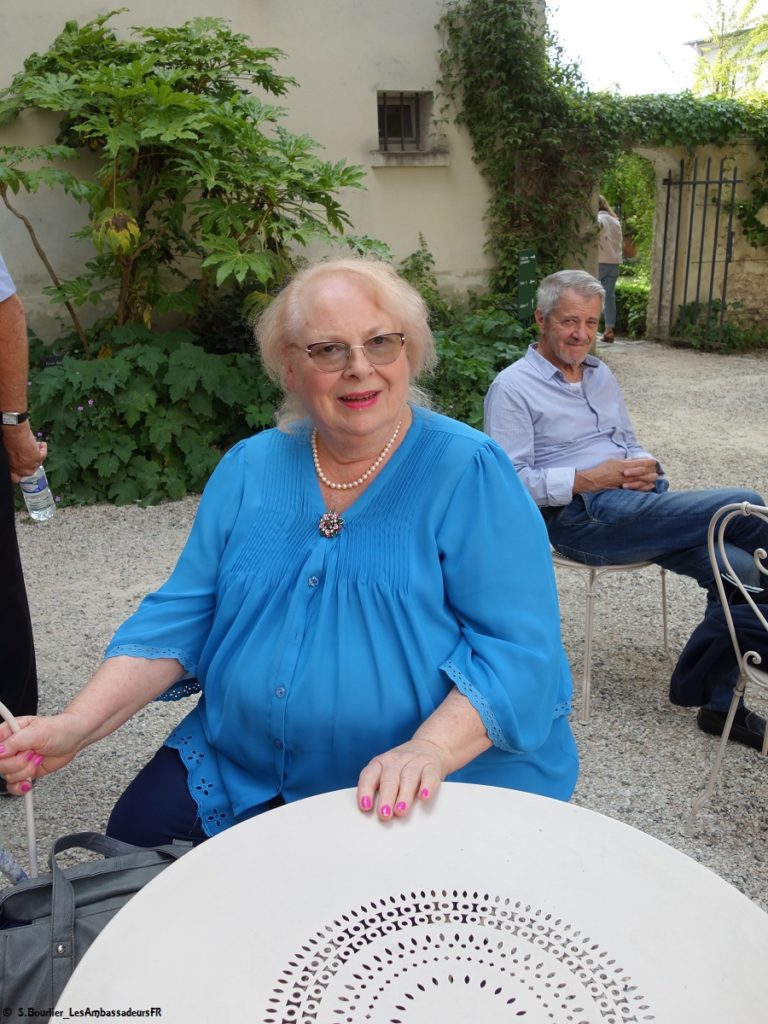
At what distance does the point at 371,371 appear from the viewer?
66.5 inches

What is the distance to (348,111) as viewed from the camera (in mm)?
7844

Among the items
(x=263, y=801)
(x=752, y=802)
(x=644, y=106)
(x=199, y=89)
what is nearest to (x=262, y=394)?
(x=199, y=89)

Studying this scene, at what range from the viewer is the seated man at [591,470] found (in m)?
2.97

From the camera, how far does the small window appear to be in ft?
27.7

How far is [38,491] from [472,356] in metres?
4.74

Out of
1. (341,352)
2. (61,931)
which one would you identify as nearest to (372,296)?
(341,352)

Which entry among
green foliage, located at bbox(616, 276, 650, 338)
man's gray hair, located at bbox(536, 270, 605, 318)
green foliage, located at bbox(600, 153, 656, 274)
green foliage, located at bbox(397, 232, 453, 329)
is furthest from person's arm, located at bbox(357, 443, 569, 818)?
green foliage, located at bbox(600, 153, 656, 274)

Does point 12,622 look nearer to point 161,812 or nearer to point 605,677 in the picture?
point 161,812

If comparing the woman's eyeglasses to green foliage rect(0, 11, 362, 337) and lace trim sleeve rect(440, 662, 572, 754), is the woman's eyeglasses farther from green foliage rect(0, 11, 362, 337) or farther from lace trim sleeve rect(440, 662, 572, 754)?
green foliage rect(0, 11, 362, 337)

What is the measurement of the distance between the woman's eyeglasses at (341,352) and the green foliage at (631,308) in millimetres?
11421

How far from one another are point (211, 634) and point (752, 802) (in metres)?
1.91

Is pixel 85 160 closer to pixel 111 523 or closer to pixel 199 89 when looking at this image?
pixel 199 89

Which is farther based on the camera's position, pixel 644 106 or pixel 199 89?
pixel 644 106

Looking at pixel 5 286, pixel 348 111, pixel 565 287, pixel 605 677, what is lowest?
pixel 605 677
